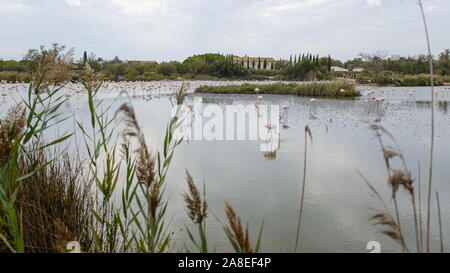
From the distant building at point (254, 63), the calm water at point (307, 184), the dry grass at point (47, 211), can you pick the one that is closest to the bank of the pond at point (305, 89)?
the calm water at point (307, 184)

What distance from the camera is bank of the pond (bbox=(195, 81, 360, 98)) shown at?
576 inches

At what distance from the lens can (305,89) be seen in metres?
16.0

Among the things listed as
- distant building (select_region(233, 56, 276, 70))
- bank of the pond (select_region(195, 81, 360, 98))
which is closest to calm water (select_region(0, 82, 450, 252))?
bank of the pond (select_region(195, 81, 360, 98))

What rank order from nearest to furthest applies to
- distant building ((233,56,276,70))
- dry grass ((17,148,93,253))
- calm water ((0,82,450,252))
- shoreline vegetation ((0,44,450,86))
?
1. dry grass ((17,148,93,253))
2. calm water ((0,82,450,252))
3. shoreline vegetation ((0,44,450,86))
4. distant building ((233,56,276,70))

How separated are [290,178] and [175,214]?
4.74ft

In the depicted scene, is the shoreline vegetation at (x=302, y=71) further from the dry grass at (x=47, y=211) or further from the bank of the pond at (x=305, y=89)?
the dry grass at (x=47, y=211)

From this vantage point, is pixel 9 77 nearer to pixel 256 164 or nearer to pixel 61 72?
pixel 256 164

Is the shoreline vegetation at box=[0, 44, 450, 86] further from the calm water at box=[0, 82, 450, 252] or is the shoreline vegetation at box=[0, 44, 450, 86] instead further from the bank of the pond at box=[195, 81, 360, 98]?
the calm water at box=[0, 82, 450, 252]

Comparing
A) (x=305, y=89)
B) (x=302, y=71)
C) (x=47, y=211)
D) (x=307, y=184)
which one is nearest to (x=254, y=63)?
(x=302, y=71)

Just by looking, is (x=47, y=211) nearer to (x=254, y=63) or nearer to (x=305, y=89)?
(x=305, y=89)

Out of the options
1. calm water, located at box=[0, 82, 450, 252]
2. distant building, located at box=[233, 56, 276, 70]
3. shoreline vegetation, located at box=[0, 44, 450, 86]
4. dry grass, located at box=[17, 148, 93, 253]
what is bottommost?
calm water, located at box=[0, 82, 450, 252]

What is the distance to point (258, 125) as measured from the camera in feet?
23.4
